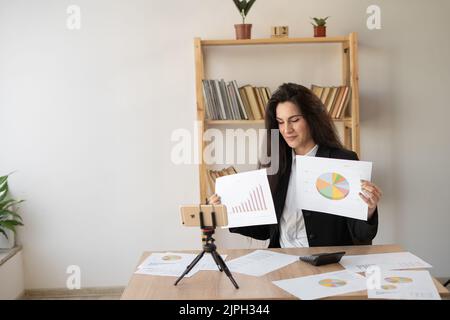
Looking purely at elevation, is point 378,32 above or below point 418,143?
above

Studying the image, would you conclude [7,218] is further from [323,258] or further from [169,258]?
[323,258]

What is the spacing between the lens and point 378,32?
12.5 ft

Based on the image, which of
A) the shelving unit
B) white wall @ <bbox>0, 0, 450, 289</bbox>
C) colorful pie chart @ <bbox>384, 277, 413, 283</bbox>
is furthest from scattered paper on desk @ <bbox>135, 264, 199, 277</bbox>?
white wall @ <bbox>0, 0, 450, 289</bbox>

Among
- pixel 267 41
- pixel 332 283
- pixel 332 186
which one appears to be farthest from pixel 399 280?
pixel 267 41

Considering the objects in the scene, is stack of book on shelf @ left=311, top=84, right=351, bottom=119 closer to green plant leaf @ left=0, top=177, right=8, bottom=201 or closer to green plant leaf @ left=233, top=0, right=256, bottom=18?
green plant leaf @ left=233, top=0, right=256, bottom=18

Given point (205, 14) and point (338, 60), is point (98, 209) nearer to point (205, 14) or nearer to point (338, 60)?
point (205, 14)

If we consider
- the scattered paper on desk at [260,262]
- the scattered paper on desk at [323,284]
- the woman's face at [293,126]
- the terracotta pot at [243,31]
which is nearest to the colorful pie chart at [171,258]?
the scattered paper on desk at [260,262]

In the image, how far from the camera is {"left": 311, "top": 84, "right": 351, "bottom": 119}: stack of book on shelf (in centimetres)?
360

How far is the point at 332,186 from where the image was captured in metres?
2.30

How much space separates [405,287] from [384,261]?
12.0 inches

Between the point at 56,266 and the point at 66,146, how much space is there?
87cm

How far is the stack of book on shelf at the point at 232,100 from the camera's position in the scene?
3580mm

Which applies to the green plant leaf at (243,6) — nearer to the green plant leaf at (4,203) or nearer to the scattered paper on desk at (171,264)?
the scattered paper on desk at (171,264)
